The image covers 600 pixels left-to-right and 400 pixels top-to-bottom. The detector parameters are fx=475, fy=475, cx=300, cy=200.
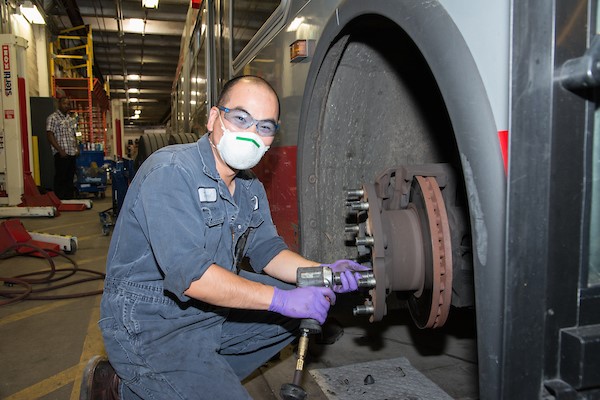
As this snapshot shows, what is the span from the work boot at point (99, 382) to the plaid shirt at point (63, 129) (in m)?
7.92

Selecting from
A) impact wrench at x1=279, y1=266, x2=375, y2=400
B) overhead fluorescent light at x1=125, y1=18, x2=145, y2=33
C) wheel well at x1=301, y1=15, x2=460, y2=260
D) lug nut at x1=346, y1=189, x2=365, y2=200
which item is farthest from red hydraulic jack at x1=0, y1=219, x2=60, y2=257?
overhead fluorescent light at x1=125, y1=18, x2=145, y2=33

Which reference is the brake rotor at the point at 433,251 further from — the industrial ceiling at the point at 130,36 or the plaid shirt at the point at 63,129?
the industrial ceiling at the point at 130,36

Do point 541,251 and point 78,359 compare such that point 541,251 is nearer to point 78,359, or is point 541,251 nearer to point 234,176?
point 234,176

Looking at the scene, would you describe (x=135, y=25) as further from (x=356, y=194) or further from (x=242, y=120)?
(x=356, y=194)

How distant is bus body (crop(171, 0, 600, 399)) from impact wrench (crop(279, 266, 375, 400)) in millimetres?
111

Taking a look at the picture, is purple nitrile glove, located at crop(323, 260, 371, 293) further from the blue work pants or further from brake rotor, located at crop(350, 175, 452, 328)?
the blue work pants

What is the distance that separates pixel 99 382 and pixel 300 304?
0.87 meters

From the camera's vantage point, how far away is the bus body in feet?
3.01

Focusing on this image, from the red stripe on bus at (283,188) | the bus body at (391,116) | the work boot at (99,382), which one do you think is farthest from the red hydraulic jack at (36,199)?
the work boot at (99,382)

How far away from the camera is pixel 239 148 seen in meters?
1.64

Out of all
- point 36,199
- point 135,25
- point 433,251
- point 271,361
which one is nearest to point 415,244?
point 433,251

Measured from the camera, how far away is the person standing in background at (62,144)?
859cm

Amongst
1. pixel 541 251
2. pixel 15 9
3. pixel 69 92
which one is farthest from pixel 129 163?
pixel 69 92

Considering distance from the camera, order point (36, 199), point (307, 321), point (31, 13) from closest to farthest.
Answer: point (307, 321)
point (36, 199)
point (31, 13)
